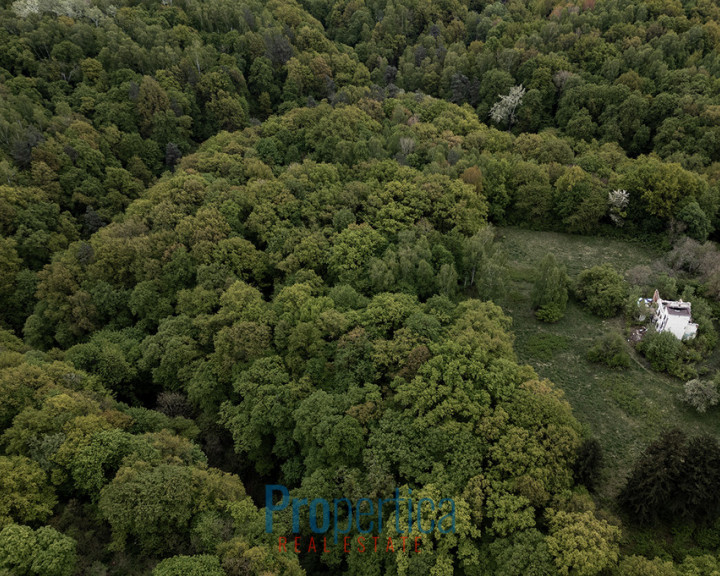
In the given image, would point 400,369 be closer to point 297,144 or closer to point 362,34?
point 297,144

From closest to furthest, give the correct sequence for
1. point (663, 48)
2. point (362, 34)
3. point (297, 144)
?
1. point (297, 144)
2. point (663, 48)
3. point (362, 34)

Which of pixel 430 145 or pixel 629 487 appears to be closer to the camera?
pixel 629 487

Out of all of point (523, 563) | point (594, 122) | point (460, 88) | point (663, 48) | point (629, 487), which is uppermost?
point (663, 48)

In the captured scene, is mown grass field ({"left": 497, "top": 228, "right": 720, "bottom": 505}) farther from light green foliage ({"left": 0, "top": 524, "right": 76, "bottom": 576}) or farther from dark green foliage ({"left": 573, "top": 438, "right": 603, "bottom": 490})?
light green foliage ({"left": 0, "top": 524, "right": 76, "bottom": 576})

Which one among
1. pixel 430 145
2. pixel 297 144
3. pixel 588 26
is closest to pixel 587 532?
pixel 430 145

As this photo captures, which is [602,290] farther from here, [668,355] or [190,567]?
[190,567]

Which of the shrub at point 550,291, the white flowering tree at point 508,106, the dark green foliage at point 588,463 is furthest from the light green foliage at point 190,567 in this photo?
the white flowering tree at point 508,106
